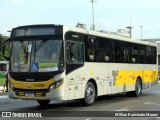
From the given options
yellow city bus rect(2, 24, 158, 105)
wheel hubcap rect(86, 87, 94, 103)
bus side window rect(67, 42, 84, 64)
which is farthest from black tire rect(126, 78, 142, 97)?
bus side window rect(67, 42, 84, 64)

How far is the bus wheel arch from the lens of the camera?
52.5ft

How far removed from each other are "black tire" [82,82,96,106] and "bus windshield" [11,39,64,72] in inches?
86.5

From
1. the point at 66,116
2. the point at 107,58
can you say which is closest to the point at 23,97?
the point at 66,116

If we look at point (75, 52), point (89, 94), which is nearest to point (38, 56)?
point (75, 52)

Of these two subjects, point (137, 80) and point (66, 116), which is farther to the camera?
point (137, 80)

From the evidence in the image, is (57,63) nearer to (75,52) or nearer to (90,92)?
(75,52)

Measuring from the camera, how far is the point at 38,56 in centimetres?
1448

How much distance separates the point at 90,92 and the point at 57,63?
101 inches

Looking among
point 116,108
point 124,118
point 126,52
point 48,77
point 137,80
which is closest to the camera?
point 124,118

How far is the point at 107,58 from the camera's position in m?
18.1

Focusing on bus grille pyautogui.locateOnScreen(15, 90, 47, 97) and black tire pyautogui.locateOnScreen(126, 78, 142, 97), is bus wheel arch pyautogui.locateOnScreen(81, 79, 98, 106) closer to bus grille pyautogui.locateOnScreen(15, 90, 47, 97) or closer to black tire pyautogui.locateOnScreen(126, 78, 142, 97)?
bus grille pyautogui.locateOnScreen(15, 90, 47, 97)

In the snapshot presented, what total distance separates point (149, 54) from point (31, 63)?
11.1 metres

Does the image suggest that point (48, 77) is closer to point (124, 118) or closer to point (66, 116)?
point (66, 116)

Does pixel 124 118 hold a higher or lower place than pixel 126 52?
lower
